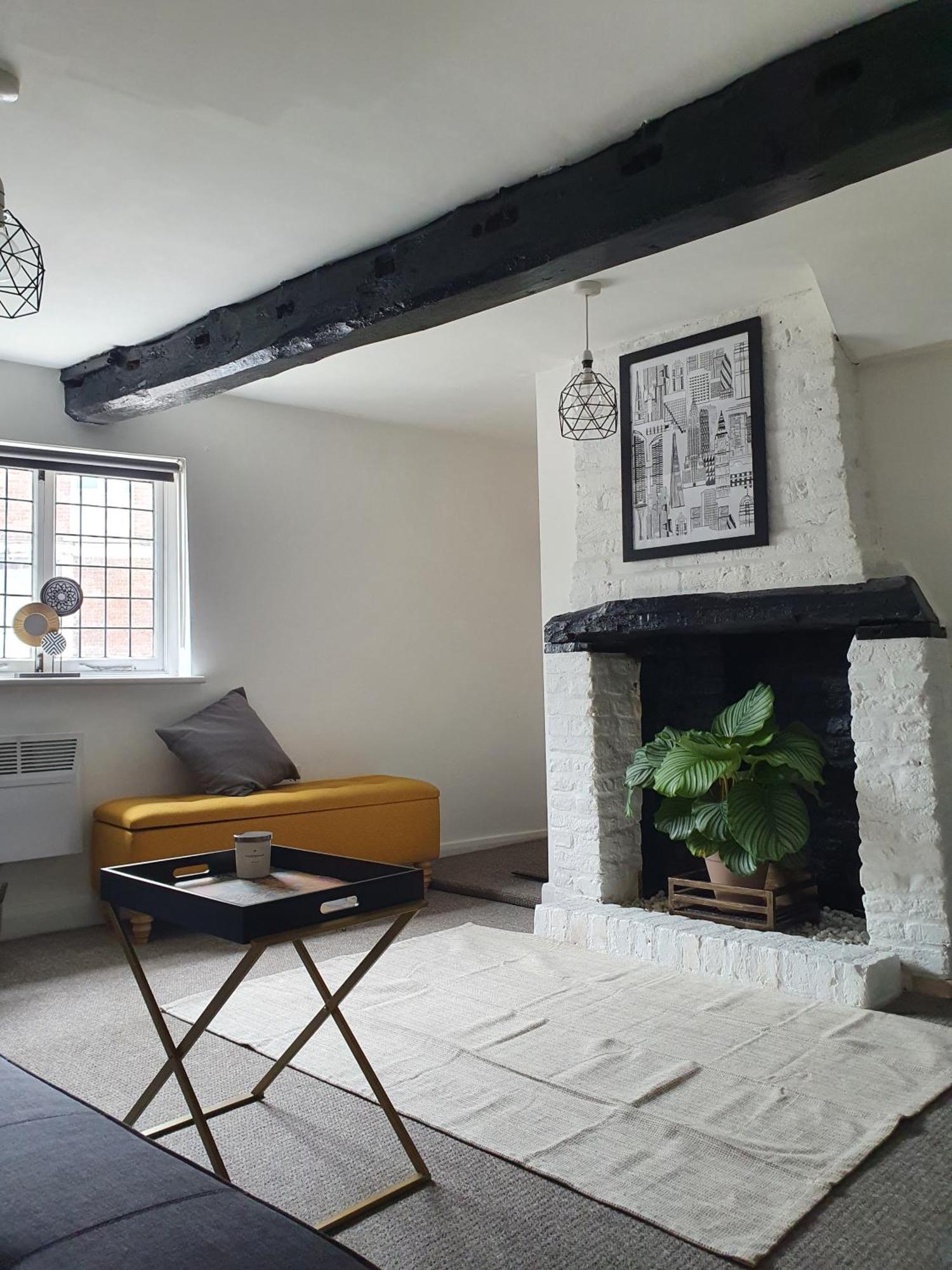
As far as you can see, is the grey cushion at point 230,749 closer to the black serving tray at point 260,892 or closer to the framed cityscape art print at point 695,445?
the framed cityscape art print at point 695,445

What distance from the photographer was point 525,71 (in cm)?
241

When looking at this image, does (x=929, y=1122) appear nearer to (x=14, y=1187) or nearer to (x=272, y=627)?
(x=14, y=1187)

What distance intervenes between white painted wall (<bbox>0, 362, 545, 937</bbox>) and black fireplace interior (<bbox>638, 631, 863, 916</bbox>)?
5.86 ft

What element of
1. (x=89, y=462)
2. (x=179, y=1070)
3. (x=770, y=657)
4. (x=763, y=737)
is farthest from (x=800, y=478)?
(x=89, y=462)

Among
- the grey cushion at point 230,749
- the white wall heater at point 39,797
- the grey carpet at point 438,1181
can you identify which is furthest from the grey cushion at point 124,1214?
the grey cushion at point 230,749

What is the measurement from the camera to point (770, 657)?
432cm

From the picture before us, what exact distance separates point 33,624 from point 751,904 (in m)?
3.25

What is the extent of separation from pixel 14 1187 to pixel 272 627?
13.7 ft

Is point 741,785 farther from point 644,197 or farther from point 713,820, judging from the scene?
point 644,197

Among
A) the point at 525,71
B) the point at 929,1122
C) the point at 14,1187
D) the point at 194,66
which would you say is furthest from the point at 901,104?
the point at 14,1187

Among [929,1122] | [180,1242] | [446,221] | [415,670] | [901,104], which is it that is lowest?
[929,1122]

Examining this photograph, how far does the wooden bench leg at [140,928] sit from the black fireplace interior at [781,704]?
2.10m

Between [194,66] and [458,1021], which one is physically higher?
[194,66]

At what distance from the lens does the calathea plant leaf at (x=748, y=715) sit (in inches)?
146
